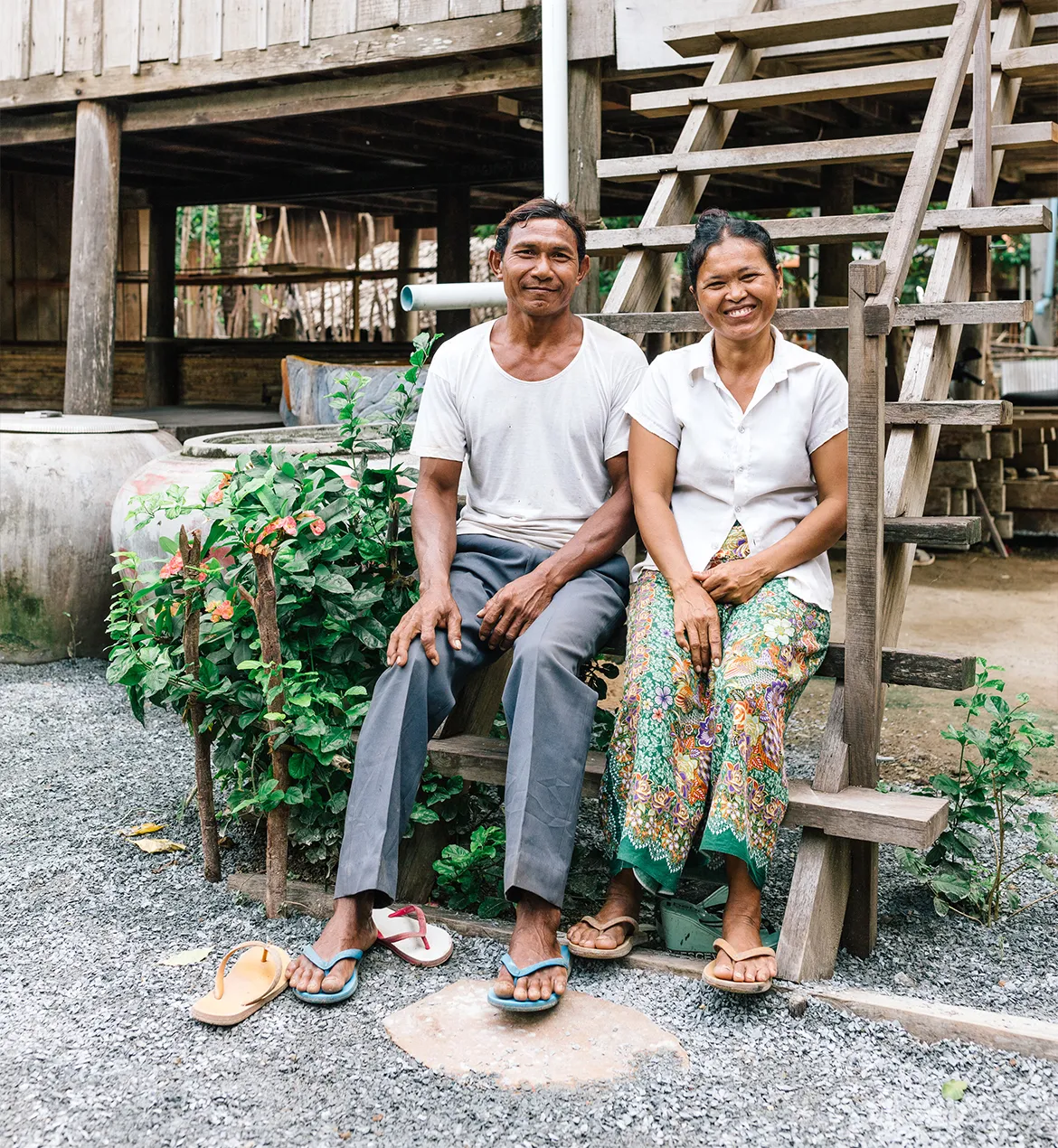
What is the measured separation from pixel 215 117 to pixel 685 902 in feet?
18.4

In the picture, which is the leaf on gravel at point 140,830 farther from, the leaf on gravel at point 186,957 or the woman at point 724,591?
the woman at point 724,591

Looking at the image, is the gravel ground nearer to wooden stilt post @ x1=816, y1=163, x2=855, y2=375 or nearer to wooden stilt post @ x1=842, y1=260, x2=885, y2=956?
wooden stilt post @ x1=842, y1=260, x2=885, y2=956

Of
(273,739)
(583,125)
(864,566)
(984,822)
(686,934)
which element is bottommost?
(686,934)

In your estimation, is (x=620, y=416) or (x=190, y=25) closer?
(x=620, y=416)

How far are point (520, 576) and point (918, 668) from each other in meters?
0.92

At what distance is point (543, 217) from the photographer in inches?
122

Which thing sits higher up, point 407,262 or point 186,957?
point 407,262

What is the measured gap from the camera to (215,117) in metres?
6.99

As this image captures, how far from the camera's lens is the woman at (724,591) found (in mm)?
2584

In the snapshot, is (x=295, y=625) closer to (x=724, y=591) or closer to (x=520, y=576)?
(x=520, y=576)

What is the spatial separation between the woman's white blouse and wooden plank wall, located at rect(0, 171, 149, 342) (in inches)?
395

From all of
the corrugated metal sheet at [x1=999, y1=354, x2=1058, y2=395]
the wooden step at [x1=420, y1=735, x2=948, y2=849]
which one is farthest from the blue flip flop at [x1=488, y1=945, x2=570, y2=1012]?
the corrugated metal sheet at [x1=999, y1=354, x2=1058, y2=395]

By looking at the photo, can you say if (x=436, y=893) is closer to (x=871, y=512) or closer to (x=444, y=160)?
(x=871, y=512)

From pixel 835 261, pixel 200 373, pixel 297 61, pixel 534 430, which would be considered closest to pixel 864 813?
pixel 534 430
